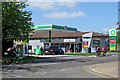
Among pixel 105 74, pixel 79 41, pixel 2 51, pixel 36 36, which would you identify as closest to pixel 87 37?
pixel 79 41

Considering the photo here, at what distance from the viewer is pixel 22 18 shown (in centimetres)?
2305

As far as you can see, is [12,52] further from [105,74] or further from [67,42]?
[67,42]

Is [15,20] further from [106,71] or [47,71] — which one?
[106,71]

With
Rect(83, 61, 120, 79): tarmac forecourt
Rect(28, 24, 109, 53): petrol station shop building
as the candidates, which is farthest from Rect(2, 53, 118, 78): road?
Rect(28, 24, 109, 53): petrol station shop building

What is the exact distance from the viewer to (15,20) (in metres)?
22.0

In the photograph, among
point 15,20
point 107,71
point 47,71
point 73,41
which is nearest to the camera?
point 107,71

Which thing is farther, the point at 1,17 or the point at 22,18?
the point at 22,18

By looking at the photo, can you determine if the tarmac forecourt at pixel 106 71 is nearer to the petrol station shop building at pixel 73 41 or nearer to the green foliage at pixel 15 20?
the green foliage at pixel 15 20

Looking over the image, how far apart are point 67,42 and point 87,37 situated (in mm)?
5484

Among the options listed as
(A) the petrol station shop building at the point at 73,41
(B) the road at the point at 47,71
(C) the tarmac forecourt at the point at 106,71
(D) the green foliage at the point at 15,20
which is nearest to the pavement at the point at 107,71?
(C) the tarmac forecourt at the point at 106,71

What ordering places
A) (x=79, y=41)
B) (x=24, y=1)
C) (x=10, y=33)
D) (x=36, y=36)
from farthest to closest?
(x=36, y=36) → (x=79, y=41) → (x=24, y=1) → (x=10, y=33)

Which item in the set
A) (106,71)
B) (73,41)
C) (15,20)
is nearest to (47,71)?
(106,71)

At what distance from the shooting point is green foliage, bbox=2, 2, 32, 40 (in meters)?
21.4

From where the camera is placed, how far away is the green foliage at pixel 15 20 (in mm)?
21375
